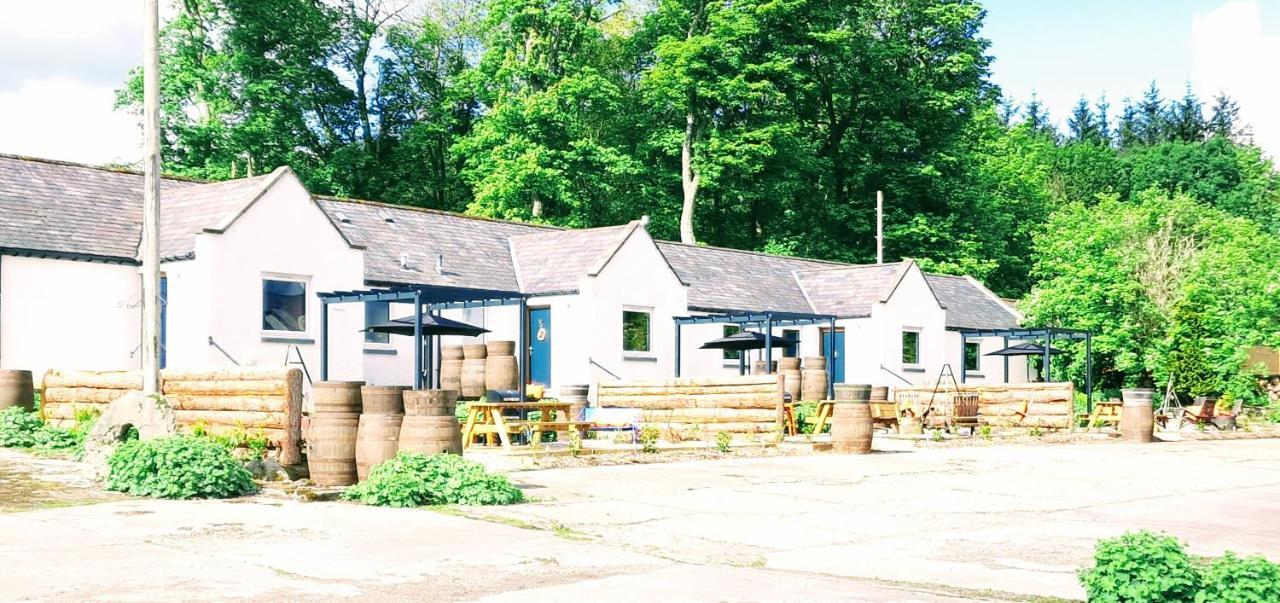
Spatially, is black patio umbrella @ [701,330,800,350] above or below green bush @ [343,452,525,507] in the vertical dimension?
above

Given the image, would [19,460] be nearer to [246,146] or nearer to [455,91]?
[246,146]

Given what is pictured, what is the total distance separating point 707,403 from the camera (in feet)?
75.8

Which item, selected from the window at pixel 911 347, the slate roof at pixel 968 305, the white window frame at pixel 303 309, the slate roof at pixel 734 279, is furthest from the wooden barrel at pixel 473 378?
the slate roof at pixel 968 305

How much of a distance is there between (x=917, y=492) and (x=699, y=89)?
37855 mm

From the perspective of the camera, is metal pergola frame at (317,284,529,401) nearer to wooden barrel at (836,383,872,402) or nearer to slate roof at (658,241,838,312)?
wooden barrel at (836,383,872,402)

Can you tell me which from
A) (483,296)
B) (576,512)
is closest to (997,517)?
(576,512)

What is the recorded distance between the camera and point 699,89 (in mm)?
51469

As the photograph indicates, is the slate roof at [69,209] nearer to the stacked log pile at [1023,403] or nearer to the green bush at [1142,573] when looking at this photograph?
the stacked log pile at [1023,403]

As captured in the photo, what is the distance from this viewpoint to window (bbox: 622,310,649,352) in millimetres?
32750

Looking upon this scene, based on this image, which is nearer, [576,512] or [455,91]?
[576,512]

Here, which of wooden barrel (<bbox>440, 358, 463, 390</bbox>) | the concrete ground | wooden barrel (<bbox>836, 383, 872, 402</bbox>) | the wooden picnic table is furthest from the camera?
wooden barrel (<bbox>440, 358, 463, 390</bbox>)

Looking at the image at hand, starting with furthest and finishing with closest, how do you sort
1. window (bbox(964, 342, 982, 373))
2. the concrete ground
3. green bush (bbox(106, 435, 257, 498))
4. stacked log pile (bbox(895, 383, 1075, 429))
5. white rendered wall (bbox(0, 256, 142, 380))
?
window (bbox(964, 342, 982, 373))
stacked log pile (bbox(895, 383, 1075, 429))
white rendered wall (bbox(0, 256, 142, 380))
green bush (bbox(106, 435, 257, 498))
the concrete ground

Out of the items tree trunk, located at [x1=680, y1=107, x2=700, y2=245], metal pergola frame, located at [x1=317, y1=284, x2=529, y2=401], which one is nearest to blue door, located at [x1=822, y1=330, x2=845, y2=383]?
tree trunk, located at [x1=680, y1=107, x2=700, y2=245]

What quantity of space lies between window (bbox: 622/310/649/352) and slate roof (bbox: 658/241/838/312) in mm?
2397
